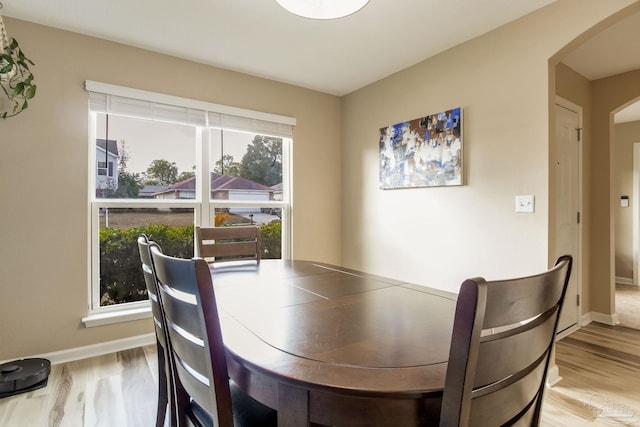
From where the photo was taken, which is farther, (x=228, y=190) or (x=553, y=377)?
(x=228, y=190)

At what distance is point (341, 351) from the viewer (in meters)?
0.85

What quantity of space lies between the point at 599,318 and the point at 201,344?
3940mm

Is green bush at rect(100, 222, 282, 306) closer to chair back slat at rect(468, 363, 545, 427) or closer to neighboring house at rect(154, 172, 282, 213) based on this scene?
neighboring house at rect(154, 172, 282, 213)

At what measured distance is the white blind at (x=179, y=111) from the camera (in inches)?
99.4

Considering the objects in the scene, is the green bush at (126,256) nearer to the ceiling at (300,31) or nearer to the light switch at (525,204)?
the ceiling at (300,31)

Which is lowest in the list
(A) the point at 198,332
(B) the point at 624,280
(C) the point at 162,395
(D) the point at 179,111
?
(B) the point at 624,280

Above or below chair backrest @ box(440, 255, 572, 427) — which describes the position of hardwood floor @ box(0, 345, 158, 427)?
below

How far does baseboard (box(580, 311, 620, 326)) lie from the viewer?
3.16 m

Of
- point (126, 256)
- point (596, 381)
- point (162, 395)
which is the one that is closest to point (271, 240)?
point (126, 256)

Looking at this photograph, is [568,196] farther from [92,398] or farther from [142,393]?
[92,398]

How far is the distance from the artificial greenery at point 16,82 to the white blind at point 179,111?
36cm

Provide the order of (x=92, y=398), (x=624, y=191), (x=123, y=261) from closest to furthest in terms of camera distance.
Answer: (x=92, y=398)
(x=123, y=261)
(x=624, y=191)

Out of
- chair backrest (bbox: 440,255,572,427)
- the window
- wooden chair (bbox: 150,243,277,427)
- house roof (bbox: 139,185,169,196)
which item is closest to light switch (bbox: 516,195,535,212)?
chair backrest (bbox: 440,255,572,427)

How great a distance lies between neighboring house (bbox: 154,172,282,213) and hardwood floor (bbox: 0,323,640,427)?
130cm
